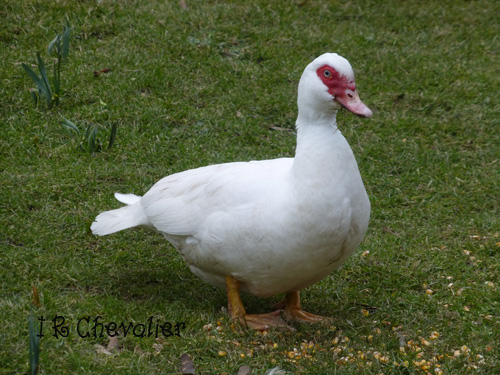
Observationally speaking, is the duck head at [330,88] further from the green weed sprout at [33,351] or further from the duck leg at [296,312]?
the green weed sprout at [33,351]

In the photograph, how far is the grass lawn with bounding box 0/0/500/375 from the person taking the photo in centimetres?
370

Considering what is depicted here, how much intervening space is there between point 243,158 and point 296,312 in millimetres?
2018

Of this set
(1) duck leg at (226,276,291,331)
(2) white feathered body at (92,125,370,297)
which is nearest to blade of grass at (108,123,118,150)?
(2) white feathered body at (92,125,370,297)

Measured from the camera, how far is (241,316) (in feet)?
13.0

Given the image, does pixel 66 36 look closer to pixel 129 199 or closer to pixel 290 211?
pixel 129 199

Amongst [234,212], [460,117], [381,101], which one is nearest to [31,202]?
[234,212]

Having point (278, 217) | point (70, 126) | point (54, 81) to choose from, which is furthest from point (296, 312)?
point (54, 81)

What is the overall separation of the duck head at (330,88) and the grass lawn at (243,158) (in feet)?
4.09

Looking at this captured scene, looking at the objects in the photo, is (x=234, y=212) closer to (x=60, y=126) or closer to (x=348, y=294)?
(x=348, y=294)

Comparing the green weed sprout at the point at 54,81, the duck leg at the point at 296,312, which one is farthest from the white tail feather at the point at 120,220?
the green weed sprout at the point at 54,81

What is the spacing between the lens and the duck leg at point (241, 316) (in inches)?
154

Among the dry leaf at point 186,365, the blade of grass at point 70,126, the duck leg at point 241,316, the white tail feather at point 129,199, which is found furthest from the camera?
the blade of grass at point 70,126

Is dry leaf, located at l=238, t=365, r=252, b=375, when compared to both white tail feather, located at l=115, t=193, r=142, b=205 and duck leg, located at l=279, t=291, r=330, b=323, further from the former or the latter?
white tail feather, located at l=115, t=193, r=142, b=205

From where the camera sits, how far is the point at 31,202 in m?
5.00
